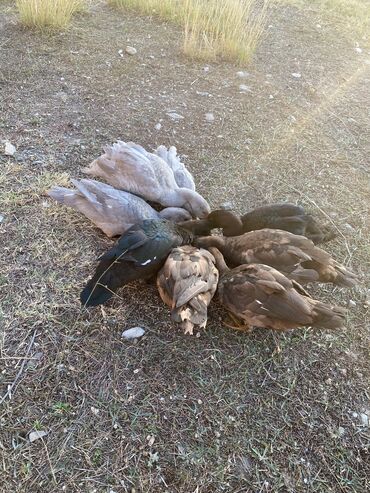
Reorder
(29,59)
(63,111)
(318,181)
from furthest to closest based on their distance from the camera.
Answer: (29,59) < (63,111) < (318,181)

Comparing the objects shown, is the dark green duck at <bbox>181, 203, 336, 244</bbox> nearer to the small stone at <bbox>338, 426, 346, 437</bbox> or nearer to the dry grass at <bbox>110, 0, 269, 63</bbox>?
the small stone at <bbox>338, 426, 346, 437</bbox>

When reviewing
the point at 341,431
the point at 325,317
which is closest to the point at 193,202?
the point at 325,317

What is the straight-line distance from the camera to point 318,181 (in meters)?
4.30

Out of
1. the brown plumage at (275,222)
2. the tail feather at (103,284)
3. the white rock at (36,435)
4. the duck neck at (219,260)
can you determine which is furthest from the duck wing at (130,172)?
the white rock at (36,435)

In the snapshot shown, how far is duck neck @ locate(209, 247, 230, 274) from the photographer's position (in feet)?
9.89

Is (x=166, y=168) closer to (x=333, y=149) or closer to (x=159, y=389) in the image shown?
(x=159, y=389)

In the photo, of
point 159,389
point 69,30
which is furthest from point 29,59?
point 159,389

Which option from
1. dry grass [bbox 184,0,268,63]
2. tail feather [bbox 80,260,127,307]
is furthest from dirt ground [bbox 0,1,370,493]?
dry grass [bbox 184,0,268,63]

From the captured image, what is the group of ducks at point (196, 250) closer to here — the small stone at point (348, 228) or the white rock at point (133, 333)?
the white rock at point (133, 333)

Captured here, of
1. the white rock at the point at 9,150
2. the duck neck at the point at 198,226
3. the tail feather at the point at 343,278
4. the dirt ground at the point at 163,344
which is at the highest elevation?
the tail feather at the point at 343,278

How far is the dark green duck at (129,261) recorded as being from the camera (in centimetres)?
275

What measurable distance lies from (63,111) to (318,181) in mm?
2571

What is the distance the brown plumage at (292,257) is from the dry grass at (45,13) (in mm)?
4372

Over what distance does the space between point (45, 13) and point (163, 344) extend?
4.91 m
